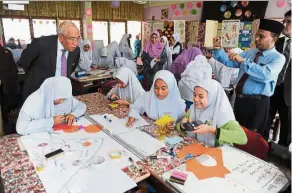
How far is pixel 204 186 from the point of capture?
1.03 meters

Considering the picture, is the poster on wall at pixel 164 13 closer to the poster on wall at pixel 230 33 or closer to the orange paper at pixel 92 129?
the poster on wall at pixel 230 33

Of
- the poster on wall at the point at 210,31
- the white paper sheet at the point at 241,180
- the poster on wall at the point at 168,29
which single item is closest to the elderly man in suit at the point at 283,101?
the white paper sheet at the point at 241,180

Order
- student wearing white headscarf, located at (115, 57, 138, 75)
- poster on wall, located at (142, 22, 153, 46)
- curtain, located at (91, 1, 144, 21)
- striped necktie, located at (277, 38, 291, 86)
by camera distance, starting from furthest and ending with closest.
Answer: poster on wall, located at (142, 22, 153, 46) < curtain, located at (91, 1, 144, 21) < student wearing white headscarf, located at (115, 57, 138, 75) < striped necktie, located at (277, 38, 291, 86)

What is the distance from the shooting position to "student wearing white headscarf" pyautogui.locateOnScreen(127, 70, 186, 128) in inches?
74.1

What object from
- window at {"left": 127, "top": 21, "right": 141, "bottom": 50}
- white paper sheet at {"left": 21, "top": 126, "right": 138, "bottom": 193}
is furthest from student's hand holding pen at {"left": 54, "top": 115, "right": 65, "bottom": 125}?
window at {"left": 127, "top": 21, "right": 141, "bottom": 50}

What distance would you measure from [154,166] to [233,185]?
40cm

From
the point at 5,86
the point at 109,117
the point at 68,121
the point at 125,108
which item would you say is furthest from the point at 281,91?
the point at 5,86

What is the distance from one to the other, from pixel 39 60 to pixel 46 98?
791 mm

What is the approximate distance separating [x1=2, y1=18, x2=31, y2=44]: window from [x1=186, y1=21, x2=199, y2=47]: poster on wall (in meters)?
5.01

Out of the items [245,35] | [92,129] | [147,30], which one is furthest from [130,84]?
[147,30]

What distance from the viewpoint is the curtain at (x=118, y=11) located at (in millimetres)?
7832

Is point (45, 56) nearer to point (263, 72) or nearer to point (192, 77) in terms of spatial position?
point (192, 77)

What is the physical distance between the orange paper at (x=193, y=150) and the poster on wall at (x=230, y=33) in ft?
17.5

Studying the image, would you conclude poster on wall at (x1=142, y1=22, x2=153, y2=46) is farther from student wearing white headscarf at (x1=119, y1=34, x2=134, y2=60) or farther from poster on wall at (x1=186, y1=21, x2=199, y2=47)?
student wearing white headscarf at (x1=119, y1=34, x2=134, y2=60)
